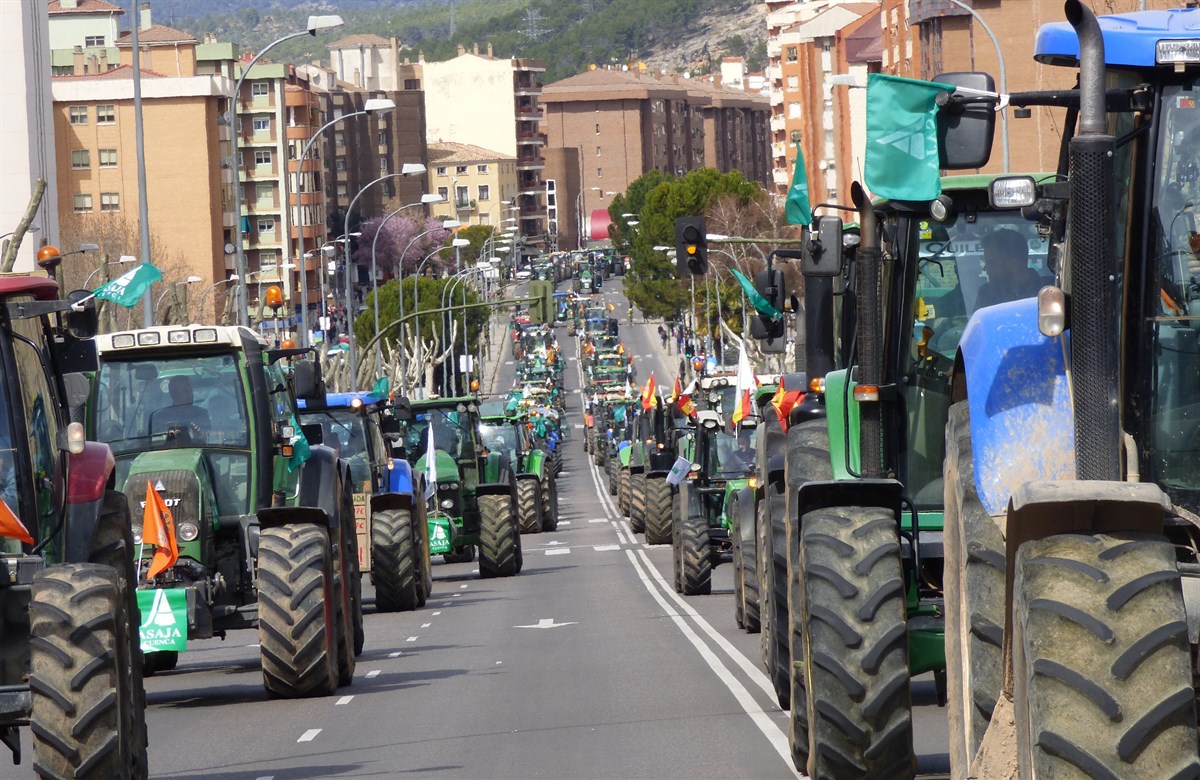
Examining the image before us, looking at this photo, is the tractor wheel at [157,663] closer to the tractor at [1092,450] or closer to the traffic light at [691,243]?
the tractor at [1092,450]

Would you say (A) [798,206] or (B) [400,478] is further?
(B) [400,478]

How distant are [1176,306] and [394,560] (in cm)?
1852

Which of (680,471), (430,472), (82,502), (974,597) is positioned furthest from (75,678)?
(430,472)

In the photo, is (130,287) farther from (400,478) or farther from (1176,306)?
(400,478)

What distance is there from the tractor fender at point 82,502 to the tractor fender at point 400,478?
1618cm

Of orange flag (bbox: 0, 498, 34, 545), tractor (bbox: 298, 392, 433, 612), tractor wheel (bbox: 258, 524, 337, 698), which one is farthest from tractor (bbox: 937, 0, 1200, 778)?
tractor (bbox: 298, 392, 433, 612)

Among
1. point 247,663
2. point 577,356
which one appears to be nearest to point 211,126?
point 577,356

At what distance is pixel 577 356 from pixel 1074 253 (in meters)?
143

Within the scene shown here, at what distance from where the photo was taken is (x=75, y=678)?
28.8 feet

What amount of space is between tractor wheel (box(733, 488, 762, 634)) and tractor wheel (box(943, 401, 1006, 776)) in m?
11.4

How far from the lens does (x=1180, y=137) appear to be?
6336mm

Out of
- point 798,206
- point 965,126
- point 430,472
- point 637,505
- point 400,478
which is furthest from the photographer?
point 637,505

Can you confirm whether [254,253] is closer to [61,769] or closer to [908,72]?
[908,72]

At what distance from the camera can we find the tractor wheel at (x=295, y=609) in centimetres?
1453
